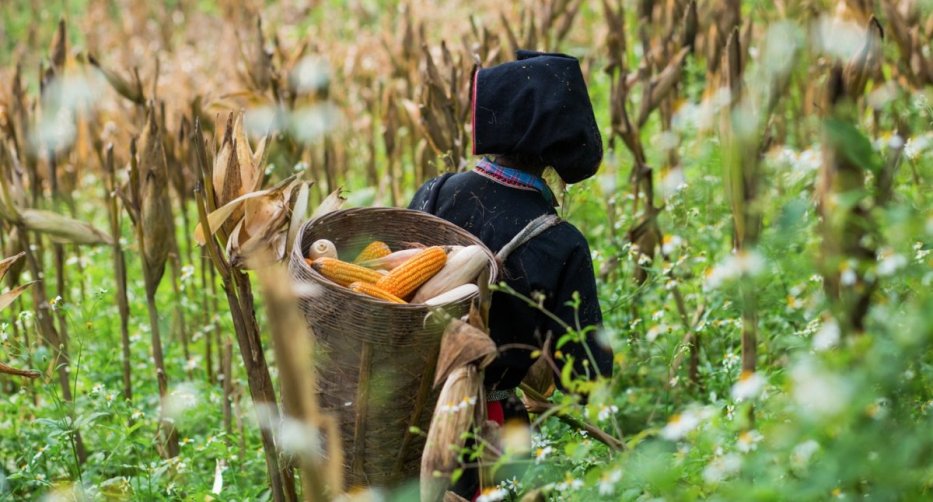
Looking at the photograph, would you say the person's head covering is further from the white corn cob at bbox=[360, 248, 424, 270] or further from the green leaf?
the green leaf

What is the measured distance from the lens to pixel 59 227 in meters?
2.77

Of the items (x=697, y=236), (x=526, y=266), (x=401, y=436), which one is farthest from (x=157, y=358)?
(x=697, y=236)

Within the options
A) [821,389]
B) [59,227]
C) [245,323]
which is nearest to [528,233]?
[245,323]

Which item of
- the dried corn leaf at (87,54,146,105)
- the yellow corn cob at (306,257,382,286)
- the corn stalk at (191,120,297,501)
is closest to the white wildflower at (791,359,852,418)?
the yellow corn cob at (306,257,382,286)

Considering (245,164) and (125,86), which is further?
(125,86)

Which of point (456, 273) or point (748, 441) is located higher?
point (456, 273)

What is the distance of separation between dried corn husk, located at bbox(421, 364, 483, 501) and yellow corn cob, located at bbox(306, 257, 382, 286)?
0.34 metres

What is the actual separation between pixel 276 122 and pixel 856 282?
7.59 ft

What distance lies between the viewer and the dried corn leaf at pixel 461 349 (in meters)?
1.66

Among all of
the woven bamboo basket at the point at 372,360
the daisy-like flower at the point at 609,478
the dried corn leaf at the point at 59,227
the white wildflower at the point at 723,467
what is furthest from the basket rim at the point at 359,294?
the dried corn leaf at the point at 59,227

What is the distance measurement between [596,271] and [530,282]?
108 centimetres

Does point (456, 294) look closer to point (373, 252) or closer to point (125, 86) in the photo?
point (373, 252)

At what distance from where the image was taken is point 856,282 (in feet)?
4.84

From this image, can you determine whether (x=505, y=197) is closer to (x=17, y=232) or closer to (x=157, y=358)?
(x=157, y=358)
